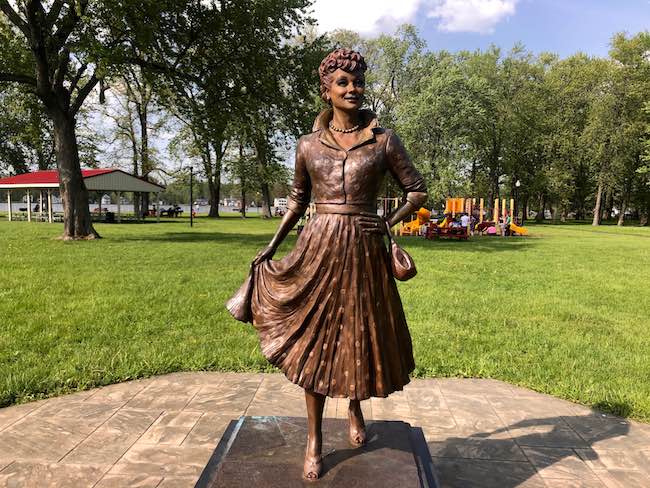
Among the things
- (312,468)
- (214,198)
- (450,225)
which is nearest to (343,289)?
(312,468)

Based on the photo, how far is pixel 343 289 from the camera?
2.50 meters

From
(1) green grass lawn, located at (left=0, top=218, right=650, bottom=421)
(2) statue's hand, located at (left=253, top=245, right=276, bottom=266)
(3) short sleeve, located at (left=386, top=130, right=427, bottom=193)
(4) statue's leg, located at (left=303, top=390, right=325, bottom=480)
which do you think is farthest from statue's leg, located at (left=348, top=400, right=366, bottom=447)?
(1) green grass lawn, located at (left=0, top=218, right=650, bottom=421)

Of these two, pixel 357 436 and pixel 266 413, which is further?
pixel 266 413

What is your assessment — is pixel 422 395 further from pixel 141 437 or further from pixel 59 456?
pixel 59 456

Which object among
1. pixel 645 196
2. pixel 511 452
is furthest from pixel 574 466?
pixel 645 196

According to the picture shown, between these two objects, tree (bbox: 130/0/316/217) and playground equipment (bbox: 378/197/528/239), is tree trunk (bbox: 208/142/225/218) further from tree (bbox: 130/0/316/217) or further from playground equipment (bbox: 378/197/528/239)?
tree (bbox: 130/0/316/217)

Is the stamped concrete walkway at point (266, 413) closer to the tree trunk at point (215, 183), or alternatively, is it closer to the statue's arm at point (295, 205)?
the statue's arm at point (295, 205)

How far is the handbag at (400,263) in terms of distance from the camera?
247cm

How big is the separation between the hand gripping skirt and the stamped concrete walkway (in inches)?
48.4

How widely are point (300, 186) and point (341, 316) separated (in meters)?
0.80

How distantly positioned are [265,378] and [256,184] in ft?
137

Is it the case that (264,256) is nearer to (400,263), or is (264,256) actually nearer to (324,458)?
(400,263)

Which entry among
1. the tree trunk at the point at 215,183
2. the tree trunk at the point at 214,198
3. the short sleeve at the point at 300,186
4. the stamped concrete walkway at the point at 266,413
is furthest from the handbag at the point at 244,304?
the tree trunk at the point at 214,198

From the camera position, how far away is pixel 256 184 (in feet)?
150
